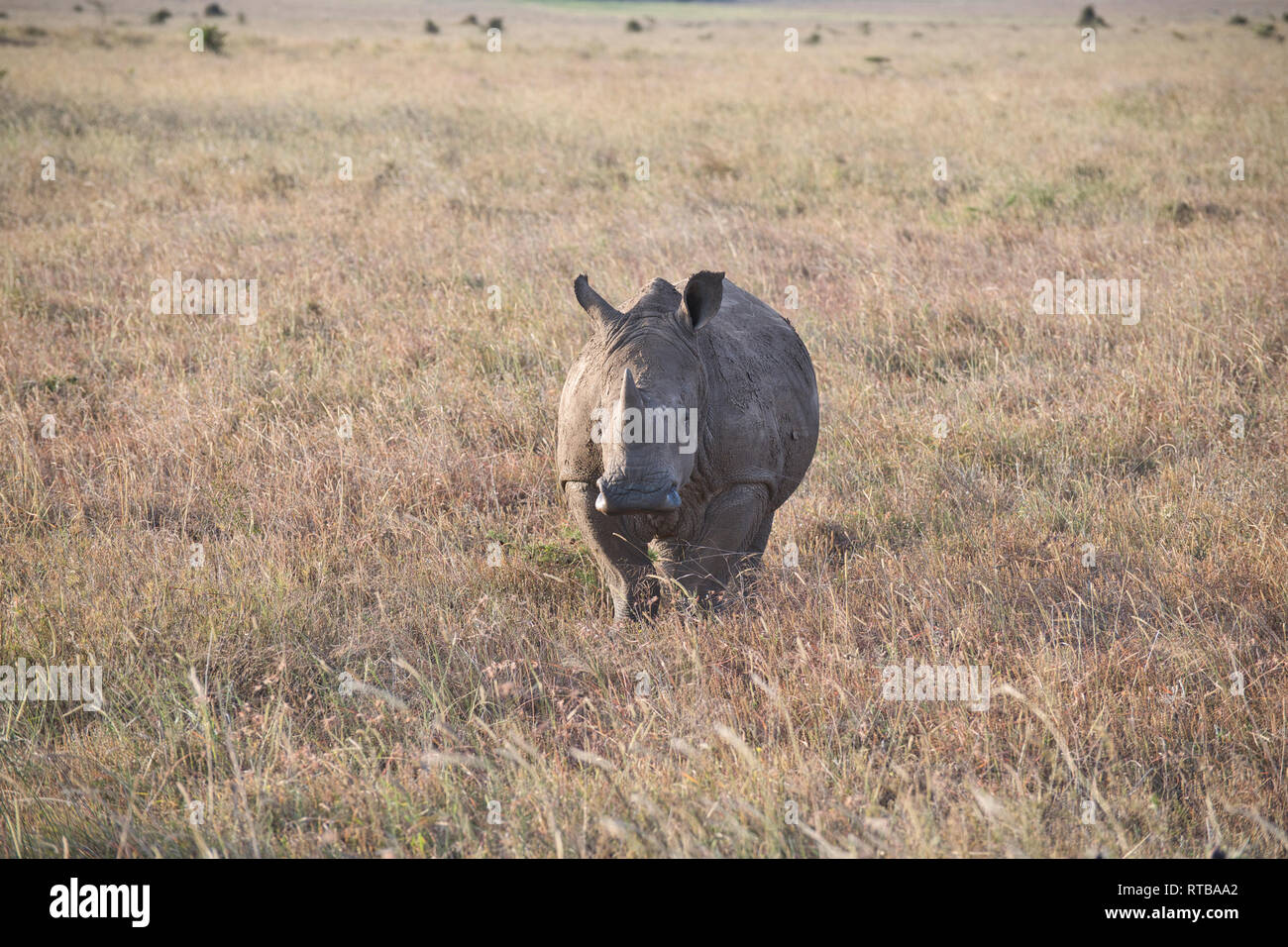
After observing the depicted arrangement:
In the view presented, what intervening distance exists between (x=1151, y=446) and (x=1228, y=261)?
3950 millimetres

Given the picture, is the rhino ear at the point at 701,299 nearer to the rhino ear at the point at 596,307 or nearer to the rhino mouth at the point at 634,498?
the rhino ear at the point at 596,307

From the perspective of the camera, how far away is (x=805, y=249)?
1031 cm

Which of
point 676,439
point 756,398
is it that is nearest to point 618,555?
point 676,439

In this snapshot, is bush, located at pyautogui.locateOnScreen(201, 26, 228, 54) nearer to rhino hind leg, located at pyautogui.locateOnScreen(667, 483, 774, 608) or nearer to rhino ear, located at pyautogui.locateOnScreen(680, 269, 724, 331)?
rhino ear, located at pyautogui.locateOnScreen(680, 269, 724, 331)

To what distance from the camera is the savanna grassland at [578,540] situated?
3.24 metres

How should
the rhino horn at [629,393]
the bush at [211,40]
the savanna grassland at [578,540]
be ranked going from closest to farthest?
the savanna grassland at [578,540]
the rhino horn at [629,393]
the bush at [211,40]

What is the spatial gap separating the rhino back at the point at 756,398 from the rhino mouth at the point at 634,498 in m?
0.67

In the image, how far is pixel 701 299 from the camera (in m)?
3.90

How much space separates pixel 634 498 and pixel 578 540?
1.94m

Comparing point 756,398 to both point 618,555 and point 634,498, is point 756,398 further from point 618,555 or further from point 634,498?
point 634,498

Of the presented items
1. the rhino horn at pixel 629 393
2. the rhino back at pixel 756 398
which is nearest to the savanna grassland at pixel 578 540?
the rhino back at pixel 756 398

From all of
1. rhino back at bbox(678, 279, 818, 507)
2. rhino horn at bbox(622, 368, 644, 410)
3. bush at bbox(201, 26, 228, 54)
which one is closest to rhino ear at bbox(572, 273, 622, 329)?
rhino back at bbox(678, 279, 818, 507)

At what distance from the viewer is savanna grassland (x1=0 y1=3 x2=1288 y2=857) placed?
3.24 m

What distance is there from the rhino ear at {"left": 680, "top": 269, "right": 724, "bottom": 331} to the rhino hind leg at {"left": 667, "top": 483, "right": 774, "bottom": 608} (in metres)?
0.74
